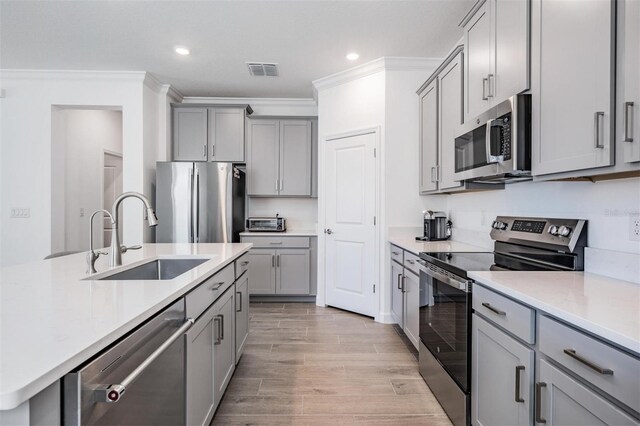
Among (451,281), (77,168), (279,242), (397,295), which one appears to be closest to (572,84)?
(451,281)

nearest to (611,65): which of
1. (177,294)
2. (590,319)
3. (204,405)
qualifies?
(590,319)

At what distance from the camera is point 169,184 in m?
4.19

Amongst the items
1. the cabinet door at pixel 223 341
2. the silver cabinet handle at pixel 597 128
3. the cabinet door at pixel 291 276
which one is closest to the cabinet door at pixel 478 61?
the silver cabinet handle at pixel 597 128

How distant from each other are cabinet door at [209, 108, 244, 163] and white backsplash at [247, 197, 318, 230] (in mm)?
758

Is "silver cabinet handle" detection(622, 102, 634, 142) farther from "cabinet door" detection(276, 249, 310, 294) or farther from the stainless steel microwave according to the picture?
"cabinet door" detection(276, 249, 310, 294)

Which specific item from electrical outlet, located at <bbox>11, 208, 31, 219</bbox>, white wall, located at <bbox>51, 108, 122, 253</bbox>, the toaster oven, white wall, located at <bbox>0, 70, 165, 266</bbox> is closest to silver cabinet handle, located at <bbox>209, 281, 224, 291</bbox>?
the toaster oven

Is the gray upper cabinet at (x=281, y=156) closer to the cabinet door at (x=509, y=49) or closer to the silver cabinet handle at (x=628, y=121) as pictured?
the cabinet door at (x=509, y=49)

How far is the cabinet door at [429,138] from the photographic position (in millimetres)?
3139

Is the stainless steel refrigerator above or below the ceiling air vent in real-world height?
below

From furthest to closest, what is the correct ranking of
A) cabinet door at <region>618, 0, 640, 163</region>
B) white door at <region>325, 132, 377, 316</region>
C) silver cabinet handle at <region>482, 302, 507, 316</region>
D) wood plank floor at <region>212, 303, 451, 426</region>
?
white door at <region>325, 132, 377, 316</region> < wood plank floor at <region>212, 303, 451, 426</region> < silver cabinet handle at <region>482, 302, 507, 316</region> < cabinet door at <region>618, 0, 640, 163</region>

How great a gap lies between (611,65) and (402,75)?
2630 mm

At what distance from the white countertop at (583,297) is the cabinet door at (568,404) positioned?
18 cm

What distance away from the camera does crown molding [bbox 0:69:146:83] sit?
4027 millimetres

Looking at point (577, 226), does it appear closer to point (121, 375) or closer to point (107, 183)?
point (121, 375)
